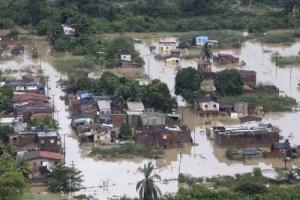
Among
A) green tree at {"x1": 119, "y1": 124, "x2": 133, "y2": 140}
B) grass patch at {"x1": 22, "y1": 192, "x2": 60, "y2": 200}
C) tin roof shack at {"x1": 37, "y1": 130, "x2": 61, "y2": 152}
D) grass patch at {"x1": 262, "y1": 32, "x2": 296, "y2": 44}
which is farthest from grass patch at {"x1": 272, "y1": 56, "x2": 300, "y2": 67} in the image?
grass patch at {"x1": 22, "y1": 192, "x2": 60, "y2": 200}

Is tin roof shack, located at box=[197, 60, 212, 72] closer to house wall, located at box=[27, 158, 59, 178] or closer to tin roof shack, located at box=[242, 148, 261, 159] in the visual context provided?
tin roof shack, located at box=[242, 148, 261, 159]

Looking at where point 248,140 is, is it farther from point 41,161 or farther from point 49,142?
point 41,161

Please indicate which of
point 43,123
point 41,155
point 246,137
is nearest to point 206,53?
point 246,137

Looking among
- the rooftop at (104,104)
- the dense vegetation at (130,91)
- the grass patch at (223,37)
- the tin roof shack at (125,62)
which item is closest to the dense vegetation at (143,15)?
the grass patch at (223,37)

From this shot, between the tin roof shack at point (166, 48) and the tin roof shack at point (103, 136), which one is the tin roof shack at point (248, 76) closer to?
the tin roof shack at point (166, 48)

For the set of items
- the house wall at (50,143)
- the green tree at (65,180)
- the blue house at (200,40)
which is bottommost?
the green tree at (65,180)
